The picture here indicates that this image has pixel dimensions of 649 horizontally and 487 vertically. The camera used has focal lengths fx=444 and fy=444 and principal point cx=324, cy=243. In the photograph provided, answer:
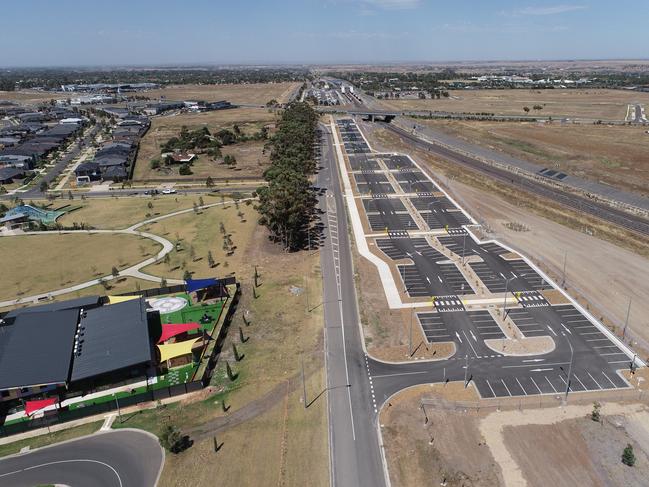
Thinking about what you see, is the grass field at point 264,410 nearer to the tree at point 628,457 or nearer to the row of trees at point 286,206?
the row of trees at point 286,206

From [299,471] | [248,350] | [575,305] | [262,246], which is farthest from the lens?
[262,246]

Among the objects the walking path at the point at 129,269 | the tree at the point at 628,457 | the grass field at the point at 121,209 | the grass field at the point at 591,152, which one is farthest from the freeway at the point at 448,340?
the grass field at the point at 591,152

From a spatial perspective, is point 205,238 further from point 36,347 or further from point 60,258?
point 36,347

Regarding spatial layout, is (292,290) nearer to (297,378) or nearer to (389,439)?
(297,378)

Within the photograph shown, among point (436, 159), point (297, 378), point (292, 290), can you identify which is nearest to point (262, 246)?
point (292, 290)

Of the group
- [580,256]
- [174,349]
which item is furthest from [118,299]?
[580,256]

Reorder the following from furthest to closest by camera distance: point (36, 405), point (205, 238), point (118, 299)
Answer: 1. point (205, 238)
2. point (118, 299)
3. point (36, 405)
